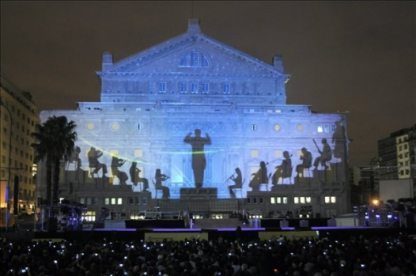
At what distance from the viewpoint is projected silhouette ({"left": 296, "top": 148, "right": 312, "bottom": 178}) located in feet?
311

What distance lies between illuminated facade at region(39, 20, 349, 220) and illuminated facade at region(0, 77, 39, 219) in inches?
997

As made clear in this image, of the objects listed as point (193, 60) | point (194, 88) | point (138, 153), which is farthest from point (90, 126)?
point (193, 60)

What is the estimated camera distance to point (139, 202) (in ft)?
297

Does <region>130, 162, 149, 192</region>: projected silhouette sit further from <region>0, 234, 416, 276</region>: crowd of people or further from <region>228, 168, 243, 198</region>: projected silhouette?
<region>0, 234, 416, 276</region>: crowd of people

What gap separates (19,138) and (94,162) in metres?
42.6

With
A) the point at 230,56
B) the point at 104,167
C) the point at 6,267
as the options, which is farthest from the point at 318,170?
the point at 6,267

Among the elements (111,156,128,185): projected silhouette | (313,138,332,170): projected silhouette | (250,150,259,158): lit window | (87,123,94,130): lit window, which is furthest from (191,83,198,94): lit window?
(313,138,332,170): projected silhouette

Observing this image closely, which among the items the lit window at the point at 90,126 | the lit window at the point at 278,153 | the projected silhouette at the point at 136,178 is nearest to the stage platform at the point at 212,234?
the projected silhouette at the point at 136,178

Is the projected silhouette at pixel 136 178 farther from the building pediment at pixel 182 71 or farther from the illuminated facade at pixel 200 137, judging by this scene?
the building pediment at pixel 182 71

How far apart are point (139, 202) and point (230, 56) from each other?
29708mm

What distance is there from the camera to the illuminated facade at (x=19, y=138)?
11581cm

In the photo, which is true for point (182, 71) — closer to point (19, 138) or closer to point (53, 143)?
point (53, 143)

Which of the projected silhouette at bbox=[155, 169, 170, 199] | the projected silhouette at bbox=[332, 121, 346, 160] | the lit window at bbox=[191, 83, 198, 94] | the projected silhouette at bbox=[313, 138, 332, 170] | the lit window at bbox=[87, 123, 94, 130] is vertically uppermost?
the lit window at bbox=[191, 83, 198, 94]

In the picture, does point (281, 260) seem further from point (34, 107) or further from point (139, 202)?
point (34, 107)
